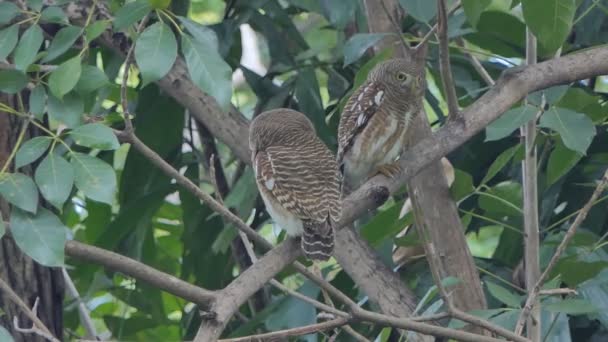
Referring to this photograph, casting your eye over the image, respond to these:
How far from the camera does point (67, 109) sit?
2.70 metres

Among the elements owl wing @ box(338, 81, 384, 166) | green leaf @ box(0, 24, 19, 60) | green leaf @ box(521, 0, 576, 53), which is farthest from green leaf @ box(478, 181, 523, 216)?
green leaf @ box(0, 24, 19, 60)

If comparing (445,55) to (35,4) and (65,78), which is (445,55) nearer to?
(65,78)

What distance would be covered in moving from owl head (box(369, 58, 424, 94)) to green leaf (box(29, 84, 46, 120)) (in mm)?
1396

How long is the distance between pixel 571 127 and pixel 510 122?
0.15 metres

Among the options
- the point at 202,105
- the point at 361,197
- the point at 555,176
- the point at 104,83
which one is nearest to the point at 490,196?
the point at 555,176

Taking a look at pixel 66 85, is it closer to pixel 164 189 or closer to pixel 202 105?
pixel 202 105

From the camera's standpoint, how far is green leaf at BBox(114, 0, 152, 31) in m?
2.58

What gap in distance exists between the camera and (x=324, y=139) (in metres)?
4.24

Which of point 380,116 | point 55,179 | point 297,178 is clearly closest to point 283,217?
point 297,178

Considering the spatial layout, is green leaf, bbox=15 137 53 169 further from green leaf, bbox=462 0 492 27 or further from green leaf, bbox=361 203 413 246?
green leaf, bbox=361 203 413 246

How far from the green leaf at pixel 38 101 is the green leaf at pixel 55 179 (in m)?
0.18

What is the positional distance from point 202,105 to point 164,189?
740mm

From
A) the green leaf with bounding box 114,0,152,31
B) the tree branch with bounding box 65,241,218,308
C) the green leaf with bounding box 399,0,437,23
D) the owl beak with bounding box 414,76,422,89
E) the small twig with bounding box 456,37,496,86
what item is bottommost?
the tree branch with bounding box 65,241,218,308

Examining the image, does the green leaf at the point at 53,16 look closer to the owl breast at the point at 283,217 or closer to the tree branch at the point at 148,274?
the tree branch at the point at 148,274
